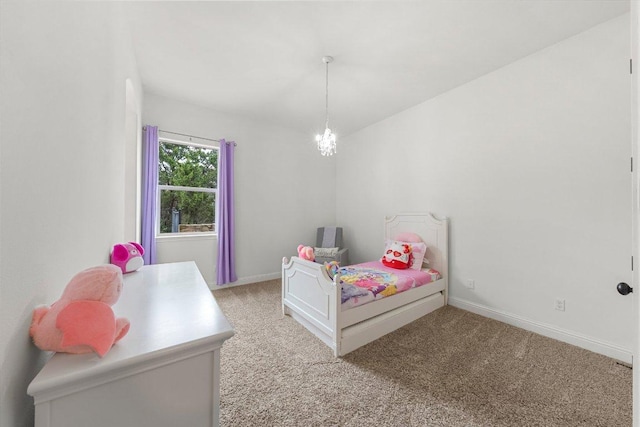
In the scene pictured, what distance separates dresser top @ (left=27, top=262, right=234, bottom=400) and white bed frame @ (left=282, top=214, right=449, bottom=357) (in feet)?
3.76

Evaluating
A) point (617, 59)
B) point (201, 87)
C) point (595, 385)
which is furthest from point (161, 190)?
point (617, 59)

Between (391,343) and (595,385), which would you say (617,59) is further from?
(391,343)

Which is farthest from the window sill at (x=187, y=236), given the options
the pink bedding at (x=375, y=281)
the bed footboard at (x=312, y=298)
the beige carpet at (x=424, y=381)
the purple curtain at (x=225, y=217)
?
the pink bedding at (x=375, y=281)

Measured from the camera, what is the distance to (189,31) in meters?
2.08

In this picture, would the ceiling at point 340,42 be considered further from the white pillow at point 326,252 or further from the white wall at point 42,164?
the white pillow at point 326,252

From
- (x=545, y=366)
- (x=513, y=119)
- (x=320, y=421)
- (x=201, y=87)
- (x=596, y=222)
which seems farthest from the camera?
(x=201, y=87)

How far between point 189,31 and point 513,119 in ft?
10.7

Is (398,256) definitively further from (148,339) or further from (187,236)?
(187,236)

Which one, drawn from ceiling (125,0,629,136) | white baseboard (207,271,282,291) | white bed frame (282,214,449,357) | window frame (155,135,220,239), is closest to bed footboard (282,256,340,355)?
white bed frame (282,214,449,357)

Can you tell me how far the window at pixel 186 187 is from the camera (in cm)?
342

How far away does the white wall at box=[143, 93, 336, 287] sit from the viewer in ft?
11.2

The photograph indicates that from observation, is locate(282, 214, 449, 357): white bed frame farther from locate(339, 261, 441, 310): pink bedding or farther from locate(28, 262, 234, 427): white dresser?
locate(28, 262, 234, 427): white dresser

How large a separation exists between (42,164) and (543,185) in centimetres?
341

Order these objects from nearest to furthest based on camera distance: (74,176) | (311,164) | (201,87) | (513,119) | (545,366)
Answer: (74,176) < (545,366) < (513,119) < (201,87) < (311,164)
